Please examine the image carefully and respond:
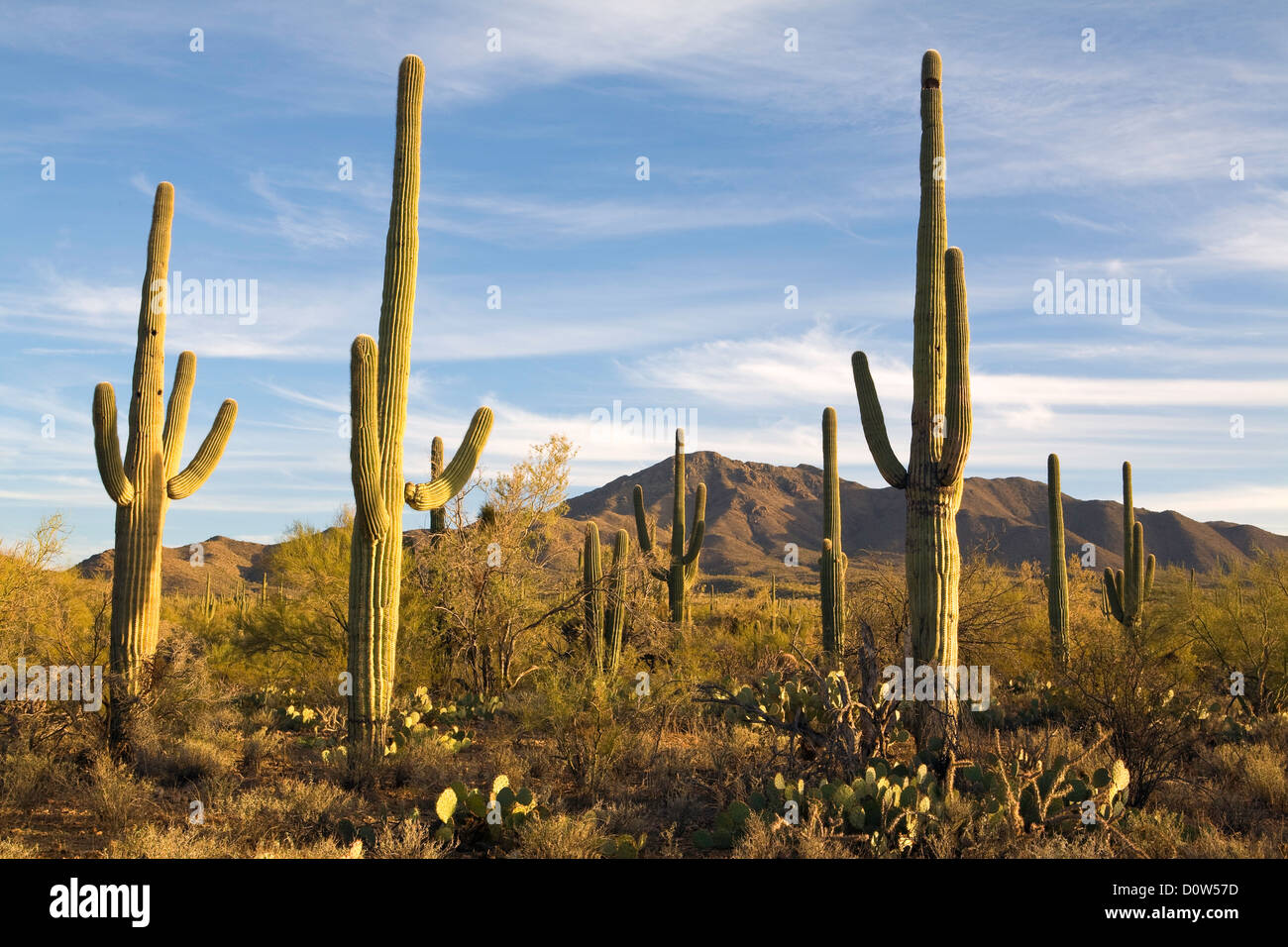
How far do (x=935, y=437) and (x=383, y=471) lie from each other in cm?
653

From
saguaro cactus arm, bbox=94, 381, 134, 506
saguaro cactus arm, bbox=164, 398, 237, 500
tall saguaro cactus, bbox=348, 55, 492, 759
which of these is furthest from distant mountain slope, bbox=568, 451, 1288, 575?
saguaro cactus arm, bbox=94, 381, 134, 506

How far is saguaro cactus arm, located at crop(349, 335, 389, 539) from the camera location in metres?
9.75

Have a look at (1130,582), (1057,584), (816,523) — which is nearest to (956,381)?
(1057,584)

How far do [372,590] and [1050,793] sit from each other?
7.15 m

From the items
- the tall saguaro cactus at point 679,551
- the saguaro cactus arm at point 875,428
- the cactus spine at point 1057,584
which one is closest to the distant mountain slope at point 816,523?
the tall saguaro cactus at point 679,551

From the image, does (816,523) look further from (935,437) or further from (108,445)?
(108,445)

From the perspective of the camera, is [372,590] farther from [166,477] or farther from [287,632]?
[287,632]

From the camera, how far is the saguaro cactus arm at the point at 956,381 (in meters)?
10.5

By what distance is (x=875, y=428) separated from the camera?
11648 millimetres

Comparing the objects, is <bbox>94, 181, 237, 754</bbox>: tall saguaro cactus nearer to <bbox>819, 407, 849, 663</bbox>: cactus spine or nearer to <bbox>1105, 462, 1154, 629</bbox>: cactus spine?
<bbox>819, 407, 849, 663</bbox>: cactus spine

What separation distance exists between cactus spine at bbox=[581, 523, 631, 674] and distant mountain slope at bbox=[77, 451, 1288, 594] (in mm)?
56740

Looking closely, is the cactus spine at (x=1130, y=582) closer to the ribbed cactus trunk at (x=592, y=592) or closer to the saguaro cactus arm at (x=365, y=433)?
the ribbed cactus trunk at (x=592, y=592)

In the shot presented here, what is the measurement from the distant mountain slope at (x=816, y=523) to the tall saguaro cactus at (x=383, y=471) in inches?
2424
